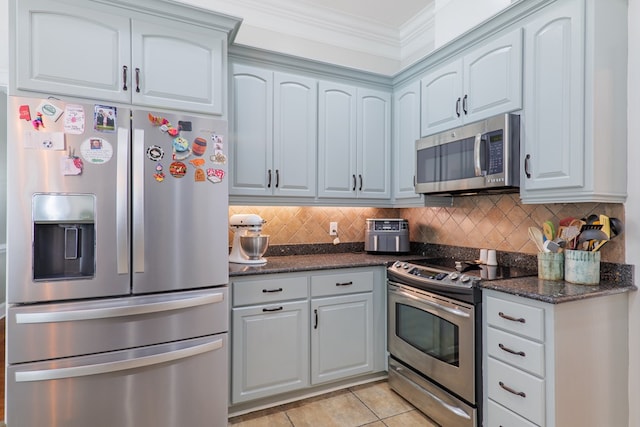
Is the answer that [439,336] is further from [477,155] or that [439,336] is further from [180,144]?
[180,144]

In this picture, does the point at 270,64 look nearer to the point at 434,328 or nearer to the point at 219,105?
the point at 219,105

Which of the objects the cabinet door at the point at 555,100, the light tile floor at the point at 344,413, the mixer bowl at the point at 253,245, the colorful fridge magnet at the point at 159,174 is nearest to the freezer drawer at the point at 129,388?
the light tile floor at the point at 344,413

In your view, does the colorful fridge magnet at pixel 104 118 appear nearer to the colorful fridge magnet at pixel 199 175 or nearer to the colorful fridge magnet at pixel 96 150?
the colorful fridge magnet at pixel 96 150

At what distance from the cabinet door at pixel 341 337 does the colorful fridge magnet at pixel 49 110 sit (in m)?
1.76

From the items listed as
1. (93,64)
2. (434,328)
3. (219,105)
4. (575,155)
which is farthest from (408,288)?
(93,64)

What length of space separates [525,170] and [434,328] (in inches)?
42.0

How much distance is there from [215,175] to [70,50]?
36.1 inches

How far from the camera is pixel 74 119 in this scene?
1704mm

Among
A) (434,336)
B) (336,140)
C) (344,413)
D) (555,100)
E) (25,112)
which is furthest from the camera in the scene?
(336,140)

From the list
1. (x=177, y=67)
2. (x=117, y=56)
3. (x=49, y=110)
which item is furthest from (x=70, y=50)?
(x=177, y=67)

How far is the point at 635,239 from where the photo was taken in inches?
71.9

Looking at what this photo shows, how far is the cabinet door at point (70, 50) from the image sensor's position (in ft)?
5.57

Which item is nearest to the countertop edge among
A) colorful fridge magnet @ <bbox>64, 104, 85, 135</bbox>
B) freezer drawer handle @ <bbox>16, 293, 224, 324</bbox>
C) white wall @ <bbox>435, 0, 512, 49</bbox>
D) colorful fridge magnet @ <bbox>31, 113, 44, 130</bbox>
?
freezer drawer handle @ <bbox>16, 293, 224, 324</bbox>

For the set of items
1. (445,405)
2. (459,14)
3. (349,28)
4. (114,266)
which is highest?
(349,28)
